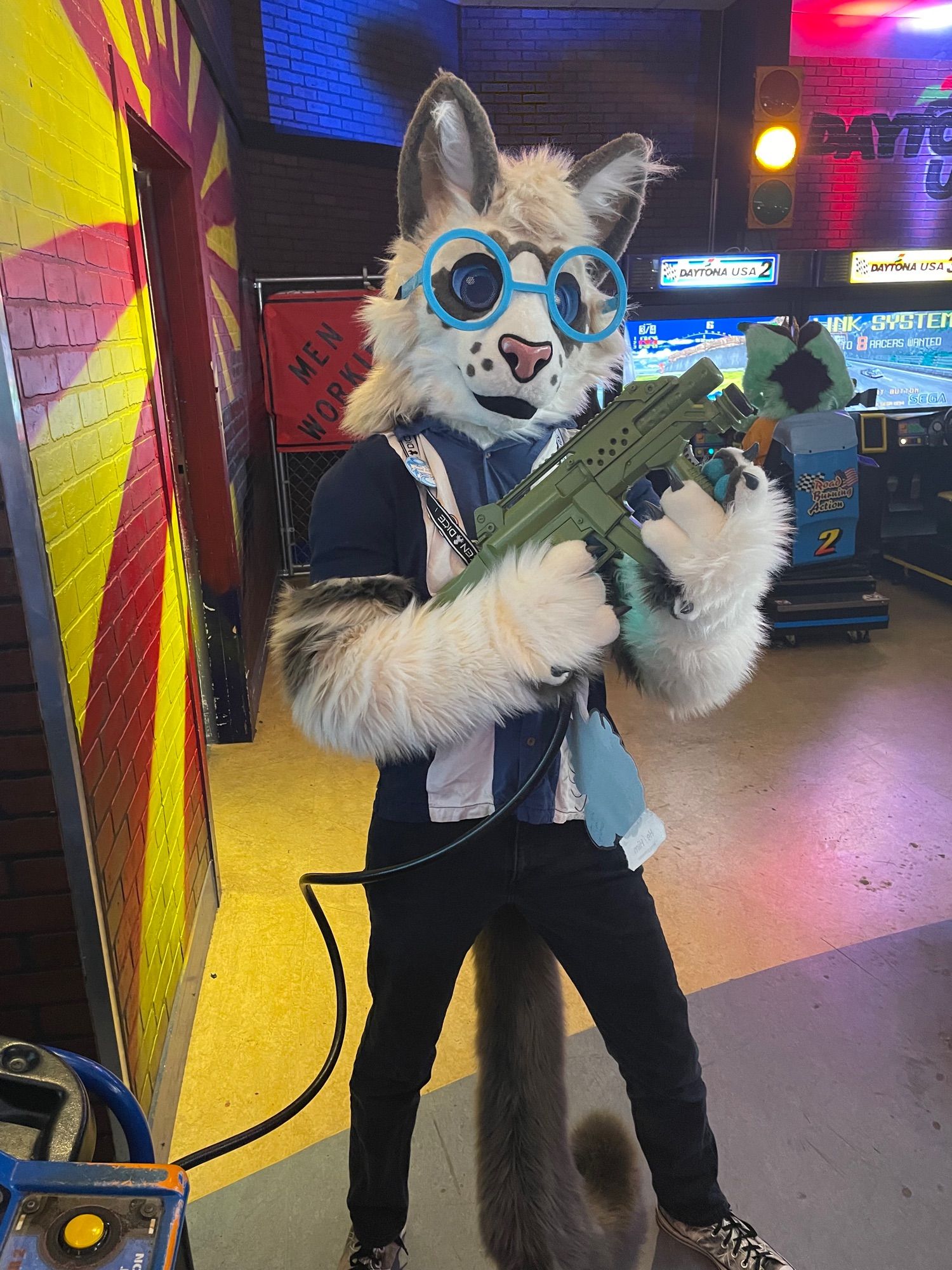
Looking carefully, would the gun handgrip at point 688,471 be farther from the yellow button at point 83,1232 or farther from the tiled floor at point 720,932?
the tiled floor at point 720,932

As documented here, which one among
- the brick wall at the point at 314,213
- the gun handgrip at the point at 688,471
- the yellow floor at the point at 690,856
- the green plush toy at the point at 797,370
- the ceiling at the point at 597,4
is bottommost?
the yellow floor at the point at 690,856

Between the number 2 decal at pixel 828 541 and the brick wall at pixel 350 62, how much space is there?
3.58m

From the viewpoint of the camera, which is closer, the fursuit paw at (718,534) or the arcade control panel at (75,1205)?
the arcade control panel at (75,1205)

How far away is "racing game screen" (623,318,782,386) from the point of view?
5102 millimetres

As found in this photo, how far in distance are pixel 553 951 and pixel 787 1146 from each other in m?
0.73

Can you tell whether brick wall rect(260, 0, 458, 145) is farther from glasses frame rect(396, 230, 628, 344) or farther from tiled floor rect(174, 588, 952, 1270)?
glasses frame rect(396, 230, 628, 344)

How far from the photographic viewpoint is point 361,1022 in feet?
6.33

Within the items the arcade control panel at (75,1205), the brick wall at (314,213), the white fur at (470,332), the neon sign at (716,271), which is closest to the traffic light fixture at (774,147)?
the neon sign at (716,271)

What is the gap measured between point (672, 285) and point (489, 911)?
15.1 ft

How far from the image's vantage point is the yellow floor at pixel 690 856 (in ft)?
6.03

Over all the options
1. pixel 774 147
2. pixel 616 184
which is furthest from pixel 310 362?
pixel 616 184

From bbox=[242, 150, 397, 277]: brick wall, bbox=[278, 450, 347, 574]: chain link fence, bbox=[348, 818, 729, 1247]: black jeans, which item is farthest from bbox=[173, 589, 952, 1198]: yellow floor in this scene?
bbox=[242, 150, 397, 277]: brick wall

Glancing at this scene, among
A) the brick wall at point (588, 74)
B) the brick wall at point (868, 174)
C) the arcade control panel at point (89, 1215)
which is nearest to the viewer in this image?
the arcade control panel at point (89, 1215)

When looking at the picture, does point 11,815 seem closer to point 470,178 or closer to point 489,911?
point 489,911
